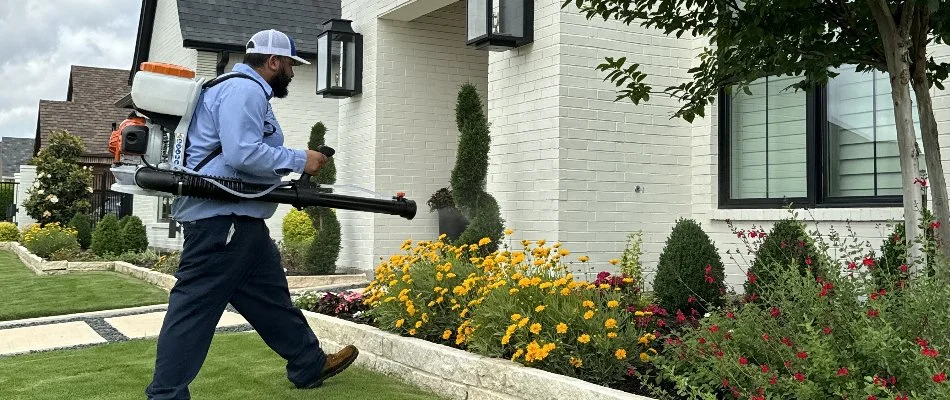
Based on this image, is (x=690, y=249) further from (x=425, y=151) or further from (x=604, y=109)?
(x=425, y=151)

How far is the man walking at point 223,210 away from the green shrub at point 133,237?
12291 millimetres

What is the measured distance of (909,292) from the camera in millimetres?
3344

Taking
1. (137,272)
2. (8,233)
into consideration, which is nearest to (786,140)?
(137,272)

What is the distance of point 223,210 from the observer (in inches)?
153

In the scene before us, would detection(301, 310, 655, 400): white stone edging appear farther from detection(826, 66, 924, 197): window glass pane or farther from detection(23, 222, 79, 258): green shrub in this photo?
detection(23, 222, 79, 258): green shrub

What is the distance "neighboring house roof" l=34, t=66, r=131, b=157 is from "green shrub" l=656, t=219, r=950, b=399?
1040 inches

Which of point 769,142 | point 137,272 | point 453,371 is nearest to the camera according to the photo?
point 453,371

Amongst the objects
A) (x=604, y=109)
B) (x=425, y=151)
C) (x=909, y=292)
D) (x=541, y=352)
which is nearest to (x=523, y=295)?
(x=541, y=352)

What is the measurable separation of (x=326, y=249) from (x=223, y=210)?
689cm

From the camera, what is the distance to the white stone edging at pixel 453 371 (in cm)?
384

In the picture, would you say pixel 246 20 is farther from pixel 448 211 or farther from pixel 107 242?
pixel 448 211

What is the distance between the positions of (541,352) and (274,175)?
1509 mm

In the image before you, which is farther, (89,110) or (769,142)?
(89,110)

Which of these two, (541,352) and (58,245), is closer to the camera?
(541,352)
